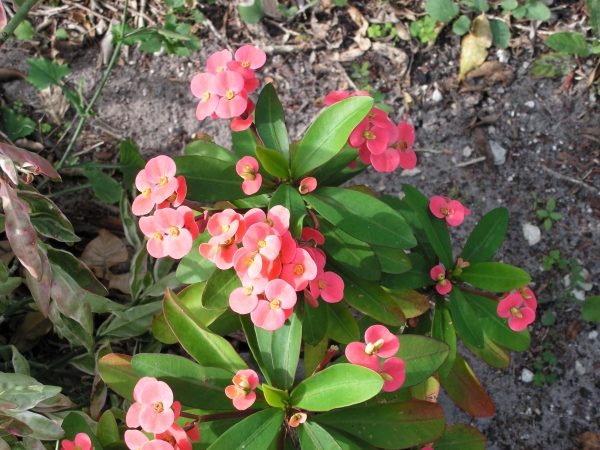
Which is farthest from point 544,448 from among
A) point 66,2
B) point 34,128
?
point 66,2

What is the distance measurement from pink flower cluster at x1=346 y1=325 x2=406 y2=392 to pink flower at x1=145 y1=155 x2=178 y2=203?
26.7 inches

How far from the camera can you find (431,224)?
2.13m

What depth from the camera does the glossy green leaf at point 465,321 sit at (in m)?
2.00

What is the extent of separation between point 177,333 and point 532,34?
9.80ft

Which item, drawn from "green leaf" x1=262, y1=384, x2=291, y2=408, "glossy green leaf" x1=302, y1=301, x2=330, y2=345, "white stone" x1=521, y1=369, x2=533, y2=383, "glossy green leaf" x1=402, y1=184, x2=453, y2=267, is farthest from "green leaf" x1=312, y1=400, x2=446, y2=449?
"white stone" x1=521, y1=369, x2=533, y2=383

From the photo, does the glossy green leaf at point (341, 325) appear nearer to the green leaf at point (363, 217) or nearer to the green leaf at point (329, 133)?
the green leaf at point (363, 217)

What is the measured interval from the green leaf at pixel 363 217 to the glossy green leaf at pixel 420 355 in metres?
0.33

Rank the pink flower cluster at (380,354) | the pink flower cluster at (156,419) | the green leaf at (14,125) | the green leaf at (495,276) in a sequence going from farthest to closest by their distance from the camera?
1. the green leaf at (14,125)
2. the green leaf at (495,276)
3. the pink flower cluster at (380,354)
4. the pink flower cluster at (156,419)

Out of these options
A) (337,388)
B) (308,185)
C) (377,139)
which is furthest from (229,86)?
(337,388)

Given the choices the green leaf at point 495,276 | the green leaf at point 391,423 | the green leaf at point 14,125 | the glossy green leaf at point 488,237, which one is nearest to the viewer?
the green leaf at point 391,423

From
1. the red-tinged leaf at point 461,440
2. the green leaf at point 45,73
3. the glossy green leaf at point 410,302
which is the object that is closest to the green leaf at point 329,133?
the glossy green leaf at point 410,302

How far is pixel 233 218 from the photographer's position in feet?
4.88

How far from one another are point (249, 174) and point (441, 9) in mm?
2341

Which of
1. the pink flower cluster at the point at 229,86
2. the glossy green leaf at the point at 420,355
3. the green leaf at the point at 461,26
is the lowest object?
the glossy green leaf at the point at 420,355
